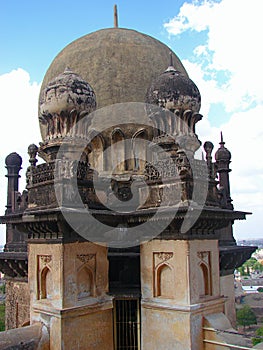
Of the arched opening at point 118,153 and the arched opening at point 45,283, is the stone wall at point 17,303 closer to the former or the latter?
the arched opening at point 45,283

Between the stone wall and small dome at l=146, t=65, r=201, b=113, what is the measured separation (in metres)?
7.31

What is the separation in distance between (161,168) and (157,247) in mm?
1751

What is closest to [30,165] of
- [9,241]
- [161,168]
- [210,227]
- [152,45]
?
[161,168]

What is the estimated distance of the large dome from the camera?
11.7 metres

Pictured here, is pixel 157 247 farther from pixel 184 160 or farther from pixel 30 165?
pixel 30 165

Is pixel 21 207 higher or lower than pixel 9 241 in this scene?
higher

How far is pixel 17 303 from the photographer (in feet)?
42.1

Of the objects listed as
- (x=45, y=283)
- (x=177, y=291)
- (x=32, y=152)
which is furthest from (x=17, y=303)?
(x=177, y=291)

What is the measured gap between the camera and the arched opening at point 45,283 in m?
8.38

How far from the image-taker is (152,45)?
12820mm

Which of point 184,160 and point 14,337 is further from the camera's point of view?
point 184,160

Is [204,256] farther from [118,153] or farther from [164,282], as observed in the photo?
[118,153]

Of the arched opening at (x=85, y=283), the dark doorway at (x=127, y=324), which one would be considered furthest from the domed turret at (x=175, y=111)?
the dark doorway at (x=127, y=324)

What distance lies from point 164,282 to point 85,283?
172 centimetres
